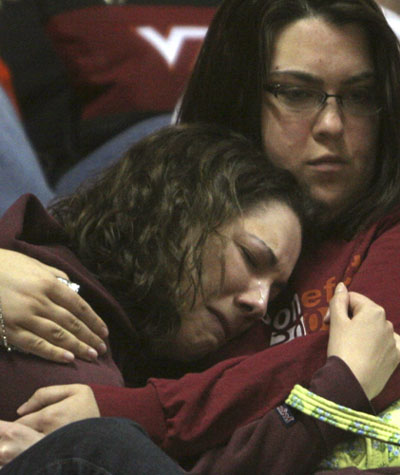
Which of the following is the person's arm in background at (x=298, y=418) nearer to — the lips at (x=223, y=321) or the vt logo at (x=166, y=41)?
the lips at (x=223, y=321)

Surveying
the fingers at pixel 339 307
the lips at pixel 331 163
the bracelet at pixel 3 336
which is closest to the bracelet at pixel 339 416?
the fingers at pixel 339 307

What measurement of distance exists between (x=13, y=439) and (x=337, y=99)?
77 centimetres

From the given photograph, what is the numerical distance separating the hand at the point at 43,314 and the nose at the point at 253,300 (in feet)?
0.80

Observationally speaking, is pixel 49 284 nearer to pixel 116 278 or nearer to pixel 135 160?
pixel 116 278

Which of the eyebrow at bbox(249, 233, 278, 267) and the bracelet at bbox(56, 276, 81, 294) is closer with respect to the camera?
the bracelet at bbox(56, 276, 81, 294)

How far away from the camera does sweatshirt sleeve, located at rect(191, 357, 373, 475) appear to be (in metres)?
1.04

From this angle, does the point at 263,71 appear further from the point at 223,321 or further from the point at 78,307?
the point at 78,307

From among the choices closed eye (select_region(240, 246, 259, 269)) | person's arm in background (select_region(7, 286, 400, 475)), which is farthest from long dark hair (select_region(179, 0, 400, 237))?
person's arm in background (select_region(7, 286, 400, 475))

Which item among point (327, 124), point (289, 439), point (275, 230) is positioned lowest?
point (289, 439)

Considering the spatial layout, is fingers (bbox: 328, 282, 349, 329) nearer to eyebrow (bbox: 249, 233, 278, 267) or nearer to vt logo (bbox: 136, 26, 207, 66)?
eyebrow (bbox: 249, 233, 278, 267)

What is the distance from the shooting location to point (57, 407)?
41.0 inches

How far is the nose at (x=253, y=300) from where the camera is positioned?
1.30 metres

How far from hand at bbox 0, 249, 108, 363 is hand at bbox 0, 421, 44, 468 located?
0.41ft

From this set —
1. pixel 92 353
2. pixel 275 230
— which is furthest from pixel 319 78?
pixel 92 353
